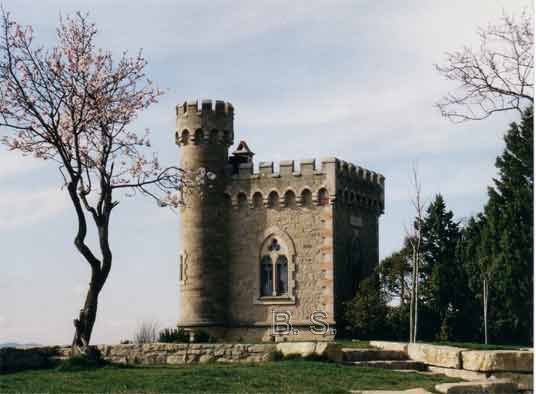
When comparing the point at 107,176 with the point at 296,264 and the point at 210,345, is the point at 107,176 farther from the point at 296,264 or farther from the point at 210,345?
the point at 296,264

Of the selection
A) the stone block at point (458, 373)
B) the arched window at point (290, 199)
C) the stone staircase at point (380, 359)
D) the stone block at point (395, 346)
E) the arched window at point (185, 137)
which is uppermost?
the arched window at point (185, 137)

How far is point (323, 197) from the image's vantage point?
39.0m

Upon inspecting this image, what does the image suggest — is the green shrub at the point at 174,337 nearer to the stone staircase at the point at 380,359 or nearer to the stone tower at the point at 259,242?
the stone tower at the point at 259,242

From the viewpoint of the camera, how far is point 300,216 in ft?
129

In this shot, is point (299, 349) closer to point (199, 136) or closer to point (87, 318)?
point (87, 318)

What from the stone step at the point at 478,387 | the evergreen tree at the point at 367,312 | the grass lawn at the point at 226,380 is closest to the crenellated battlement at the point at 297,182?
the evergreen tree at the point at 367,312

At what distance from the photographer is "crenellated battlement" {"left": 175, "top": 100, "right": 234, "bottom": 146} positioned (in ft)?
131

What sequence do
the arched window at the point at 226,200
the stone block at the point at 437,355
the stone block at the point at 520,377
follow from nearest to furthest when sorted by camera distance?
the stone block at the point at 520,377, the stone block at the point at 437,355, the arched window at the point at 226,200

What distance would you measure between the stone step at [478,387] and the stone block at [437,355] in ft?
13.3

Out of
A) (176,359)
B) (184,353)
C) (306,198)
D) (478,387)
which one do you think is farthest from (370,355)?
(306,198)

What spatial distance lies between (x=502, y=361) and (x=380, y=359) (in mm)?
5176

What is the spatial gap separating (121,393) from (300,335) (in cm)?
2096

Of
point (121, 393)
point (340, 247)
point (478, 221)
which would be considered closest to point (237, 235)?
point (340, 247)

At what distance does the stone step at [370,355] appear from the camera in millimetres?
25719
